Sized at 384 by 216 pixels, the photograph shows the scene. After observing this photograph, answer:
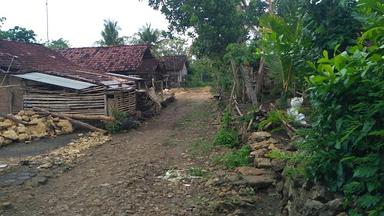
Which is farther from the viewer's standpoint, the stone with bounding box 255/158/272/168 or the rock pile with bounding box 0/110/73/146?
the rock pile with bounding box 0/110/73/146

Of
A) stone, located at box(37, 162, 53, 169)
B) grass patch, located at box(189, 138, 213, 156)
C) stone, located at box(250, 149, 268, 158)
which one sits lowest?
stone, located at box(37, 162, 53, 169)

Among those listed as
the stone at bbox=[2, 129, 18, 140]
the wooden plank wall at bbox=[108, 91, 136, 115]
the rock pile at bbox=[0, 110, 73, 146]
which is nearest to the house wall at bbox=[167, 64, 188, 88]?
the wooden plank wall at bbox=[108, 91, 136, 115]

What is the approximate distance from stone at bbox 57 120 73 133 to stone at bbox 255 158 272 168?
8488mm

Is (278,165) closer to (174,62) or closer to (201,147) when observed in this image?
(201,147)

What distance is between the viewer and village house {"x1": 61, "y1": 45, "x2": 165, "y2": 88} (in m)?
24.2

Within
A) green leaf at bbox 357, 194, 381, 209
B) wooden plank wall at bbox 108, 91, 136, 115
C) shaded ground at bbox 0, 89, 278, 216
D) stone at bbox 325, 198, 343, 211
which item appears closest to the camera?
green leaf at bbox 357, 194, 381, 209

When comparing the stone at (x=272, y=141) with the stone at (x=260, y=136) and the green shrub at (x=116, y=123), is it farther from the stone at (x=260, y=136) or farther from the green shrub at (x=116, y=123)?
the green shrub at (x=116, y=123)

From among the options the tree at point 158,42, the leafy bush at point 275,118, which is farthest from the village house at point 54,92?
the tree at point 158,42

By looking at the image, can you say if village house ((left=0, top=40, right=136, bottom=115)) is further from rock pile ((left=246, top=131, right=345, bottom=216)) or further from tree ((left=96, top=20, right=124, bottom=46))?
tree ((left=96, top=20, right=124, bottom=46))

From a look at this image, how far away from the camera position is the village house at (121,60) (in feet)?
79.6

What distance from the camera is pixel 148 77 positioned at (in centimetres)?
2552

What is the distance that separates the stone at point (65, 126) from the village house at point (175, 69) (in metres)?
26.0

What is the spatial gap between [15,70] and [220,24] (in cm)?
908

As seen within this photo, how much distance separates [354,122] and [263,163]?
431cm
